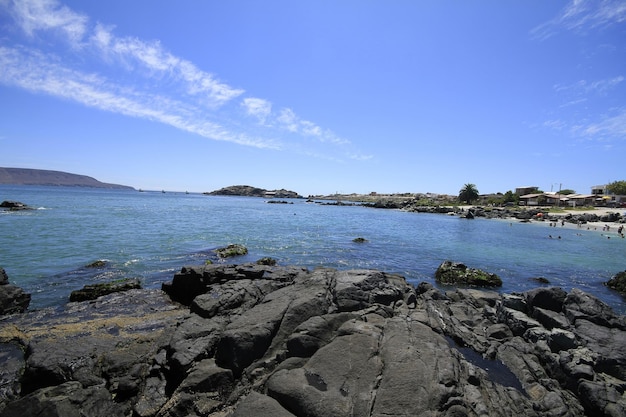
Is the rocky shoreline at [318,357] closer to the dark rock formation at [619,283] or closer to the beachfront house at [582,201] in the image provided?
→ the dark rock formation at [619,283]

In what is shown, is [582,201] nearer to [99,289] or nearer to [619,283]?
[619,283]

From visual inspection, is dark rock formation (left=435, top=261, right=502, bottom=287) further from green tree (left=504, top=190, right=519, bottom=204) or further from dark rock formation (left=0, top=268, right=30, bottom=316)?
green tree (left=504, top=190, right=519, bottom=204)

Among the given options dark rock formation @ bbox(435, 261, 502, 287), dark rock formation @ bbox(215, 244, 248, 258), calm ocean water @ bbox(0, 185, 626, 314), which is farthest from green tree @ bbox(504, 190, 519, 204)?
dark rock formation @ bbox(215, 244, 248, 258)

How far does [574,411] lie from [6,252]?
3792cm

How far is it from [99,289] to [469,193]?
153709mm

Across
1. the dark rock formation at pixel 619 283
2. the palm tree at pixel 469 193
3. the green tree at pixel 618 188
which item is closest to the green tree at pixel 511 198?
the palm tree at pixel 469 193

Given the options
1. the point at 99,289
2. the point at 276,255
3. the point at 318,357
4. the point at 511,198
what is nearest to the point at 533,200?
the point at 511,198

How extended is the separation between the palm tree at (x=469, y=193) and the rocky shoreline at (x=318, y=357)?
142 meters

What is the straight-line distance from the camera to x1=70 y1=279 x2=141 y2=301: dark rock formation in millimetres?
16734

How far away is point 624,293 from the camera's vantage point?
22.8 m

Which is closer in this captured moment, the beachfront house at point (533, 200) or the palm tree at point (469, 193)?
the beachfront house at point (533, 200)

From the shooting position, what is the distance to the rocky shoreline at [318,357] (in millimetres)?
7367

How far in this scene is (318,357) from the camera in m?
8.46

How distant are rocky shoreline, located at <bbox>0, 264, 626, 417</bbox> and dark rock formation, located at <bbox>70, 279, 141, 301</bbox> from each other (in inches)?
52.5
